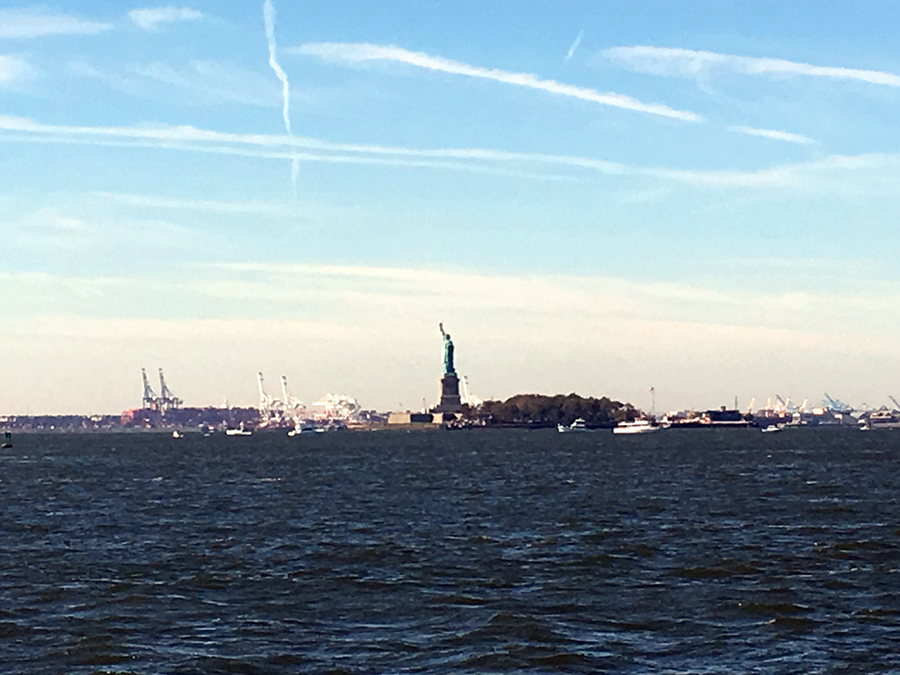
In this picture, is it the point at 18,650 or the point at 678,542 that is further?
the point at 678,542

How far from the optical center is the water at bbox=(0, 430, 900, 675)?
30344 millimetres

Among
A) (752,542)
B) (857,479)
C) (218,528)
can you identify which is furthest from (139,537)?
(857,479)

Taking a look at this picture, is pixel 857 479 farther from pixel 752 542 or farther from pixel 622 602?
pixel 622 602

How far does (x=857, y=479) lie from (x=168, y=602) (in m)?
72.9

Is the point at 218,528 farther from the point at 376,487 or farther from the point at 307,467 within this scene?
the point at 307,467

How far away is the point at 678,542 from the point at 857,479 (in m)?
52.0

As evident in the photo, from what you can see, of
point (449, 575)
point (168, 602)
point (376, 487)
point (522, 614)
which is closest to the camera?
point (522, 614)

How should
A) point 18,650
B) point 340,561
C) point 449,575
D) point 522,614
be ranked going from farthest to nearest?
1. point 340,561
2. point 449,575
3. point 522,614
4. point 18,650

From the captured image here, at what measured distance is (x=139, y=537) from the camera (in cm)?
5750

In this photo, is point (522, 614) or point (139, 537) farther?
point (139, 537)

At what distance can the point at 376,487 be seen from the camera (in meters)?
93.7

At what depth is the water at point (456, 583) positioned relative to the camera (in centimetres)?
3034

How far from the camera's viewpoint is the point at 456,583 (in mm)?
41062

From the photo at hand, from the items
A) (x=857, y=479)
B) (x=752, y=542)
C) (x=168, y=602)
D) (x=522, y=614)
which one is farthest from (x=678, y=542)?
(x=857, y=479)
